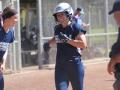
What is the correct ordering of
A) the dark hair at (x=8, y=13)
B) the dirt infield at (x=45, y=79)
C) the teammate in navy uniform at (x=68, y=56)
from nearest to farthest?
the dark hair at (x=8, y=13), the teammate in navy uniform at (x=68, y=56), the dirt infield at (x=45, y=79)

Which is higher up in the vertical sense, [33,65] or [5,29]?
[5,29]

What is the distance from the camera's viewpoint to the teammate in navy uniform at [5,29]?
673 centimetres

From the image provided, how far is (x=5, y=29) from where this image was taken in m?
6.93

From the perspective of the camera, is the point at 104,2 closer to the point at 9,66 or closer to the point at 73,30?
the point at 9,66

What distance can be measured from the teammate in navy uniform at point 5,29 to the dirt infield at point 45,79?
16.1 ft

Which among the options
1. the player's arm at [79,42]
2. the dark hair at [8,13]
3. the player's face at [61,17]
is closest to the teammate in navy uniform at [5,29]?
the dark hair at [8,13]

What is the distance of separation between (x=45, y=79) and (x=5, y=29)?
22.3ft

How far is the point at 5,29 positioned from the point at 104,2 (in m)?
11.5

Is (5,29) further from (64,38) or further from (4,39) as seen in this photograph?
(64,38)

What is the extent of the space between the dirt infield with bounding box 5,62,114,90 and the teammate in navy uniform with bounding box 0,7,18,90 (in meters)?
4.90

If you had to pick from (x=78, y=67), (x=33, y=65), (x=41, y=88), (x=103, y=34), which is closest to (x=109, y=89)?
(x=41, y=88)

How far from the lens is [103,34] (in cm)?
1809

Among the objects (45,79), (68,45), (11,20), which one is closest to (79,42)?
(68,45)

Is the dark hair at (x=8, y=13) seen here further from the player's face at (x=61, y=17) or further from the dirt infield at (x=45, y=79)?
the dirt infield at (x=45, y=79)
